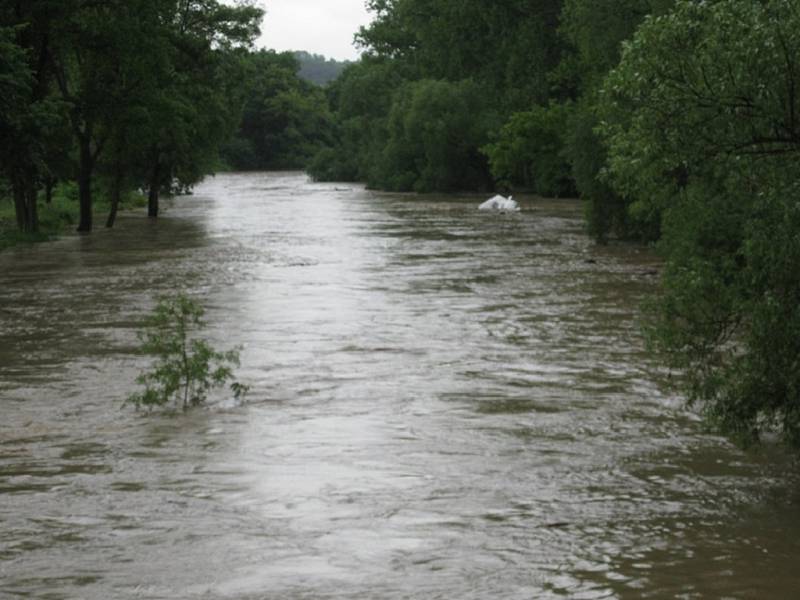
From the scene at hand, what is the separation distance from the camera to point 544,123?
64.8 meters

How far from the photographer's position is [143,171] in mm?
54219

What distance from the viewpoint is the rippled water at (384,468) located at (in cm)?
873

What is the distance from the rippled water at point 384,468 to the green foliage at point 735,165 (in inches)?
43.9

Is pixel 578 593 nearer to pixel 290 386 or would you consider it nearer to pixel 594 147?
pixel 290 386

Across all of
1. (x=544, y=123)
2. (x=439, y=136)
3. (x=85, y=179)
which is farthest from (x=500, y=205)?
(x=85, y=179)

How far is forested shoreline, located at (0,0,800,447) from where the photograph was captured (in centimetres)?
1002

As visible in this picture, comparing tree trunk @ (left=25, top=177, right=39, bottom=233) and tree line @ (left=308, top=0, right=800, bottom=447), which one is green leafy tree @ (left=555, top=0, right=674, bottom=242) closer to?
tree trunk @ (left=25, top=177, right=39, bottom=233)

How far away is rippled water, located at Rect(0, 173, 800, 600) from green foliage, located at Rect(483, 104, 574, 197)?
4134 centimetres

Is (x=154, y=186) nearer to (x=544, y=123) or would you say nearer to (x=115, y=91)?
(x=115, y=91)

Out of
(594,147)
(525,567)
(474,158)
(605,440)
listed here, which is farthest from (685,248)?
(474,158)

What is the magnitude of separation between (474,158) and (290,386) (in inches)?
2550

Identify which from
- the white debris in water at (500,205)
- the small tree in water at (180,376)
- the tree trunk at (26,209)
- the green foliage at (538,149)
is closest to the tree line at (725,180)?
the small tree in water at (180,376)

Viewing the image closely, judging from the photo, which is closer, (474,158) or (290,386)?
(290,386)

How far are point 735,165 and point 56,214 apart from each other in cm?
4225
